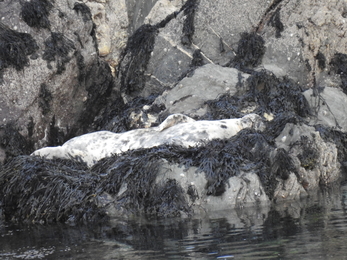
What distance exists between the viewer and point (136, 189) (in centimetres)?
597

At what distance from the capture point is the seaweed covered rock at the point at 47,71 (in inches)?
368

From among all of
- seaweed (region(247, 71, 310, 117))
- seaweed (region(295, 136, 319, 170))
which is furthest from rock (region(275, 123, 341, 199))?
seaweed (region(247, 71, 310, 117))

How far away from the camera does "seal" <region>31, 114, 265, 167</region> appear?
7.32 meters

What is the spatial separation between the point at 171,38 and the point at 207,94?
1.98 metres

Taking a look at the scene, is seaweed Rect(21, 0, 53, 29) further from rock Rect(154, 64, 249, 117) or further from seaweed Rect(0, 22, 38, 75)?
rock Rect(154, 64, 249, 117)

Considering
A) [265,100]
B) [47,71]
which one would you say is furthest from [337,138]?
[47,71]

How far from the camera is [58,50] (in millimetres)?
9773

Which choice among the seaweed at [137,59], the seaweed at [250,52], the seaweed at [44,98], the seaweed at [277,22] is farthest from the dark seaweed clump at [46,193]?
the seaweed at [277,22]

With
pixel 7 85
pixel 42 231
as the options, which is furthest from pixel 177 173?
pixel 7 85

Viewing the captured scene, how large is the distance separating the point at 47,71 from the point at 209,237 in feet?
20.4

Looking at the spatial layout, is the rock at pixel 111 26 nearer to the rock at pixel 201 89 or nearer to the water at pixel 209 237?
the rock at pixel 201 89

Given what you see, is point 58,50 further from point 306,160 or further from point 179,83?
point 306,160

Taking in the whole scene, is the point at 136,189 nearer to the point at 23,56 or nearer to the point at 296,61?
the point at 23,56

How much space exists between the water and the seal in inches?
76.4
